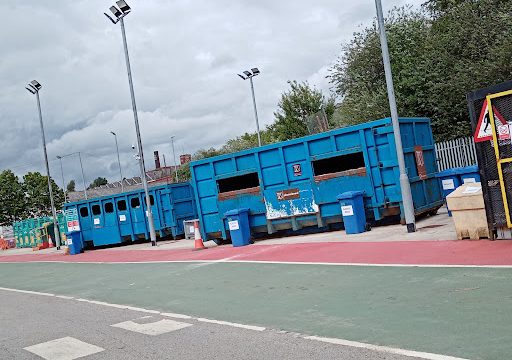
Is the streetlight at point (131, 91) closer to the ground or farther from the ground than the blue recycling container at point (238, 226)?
farther from the ground

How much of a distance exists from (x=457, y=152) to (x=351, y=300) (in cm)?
2105

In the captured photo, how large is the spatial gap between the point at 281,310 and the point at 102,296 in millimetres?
5090

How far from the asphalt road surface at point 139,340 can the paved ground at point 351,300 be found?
0.40 m

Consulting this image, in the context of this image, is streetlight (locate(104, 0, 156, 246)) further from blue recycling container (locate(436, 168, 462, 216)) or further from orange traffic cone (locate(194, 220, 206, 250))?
blue recycling container (locate(436, 168, 462, 216))

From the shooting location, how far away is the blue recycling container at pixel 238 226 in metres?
17.5

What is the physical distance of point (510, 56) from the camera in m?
24.3

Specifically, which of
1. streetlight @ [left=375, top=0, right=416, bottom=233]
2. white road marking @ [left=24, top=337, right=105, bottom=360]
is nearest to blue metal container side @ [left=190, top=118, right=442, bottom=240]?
streetlight @ [left=375, top=0, right=416, bottom=233]

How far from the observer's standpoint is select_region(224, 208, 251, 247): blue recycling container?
17547 millimetres

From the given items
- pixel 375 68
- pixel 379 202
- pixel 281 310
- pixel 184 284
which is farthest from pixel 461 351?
pixel 375 68

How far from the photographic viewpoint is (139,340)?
7.18 m

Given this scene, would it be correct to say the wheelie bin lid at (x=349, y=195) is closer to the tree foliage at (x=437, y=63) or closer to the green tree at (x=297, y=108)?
the tree foliage at (x=437, y=63)

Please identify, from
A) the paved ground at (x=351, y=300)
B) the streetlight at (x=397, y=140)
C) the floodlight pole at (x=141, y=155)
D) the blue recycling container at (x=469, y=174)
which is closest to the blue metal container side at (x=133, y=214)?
the floodlight pole at (x=141, y=155)

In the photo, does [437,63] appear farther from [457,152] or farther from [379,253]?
[379,253]

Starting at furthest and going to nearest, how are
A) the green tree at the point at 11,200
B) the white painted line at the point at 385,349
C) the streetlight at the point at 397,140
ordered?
1. the green tree at the point at 11,200
2. the streetlight at the point at 397,140
3. the white painted line at the point at 385,349
